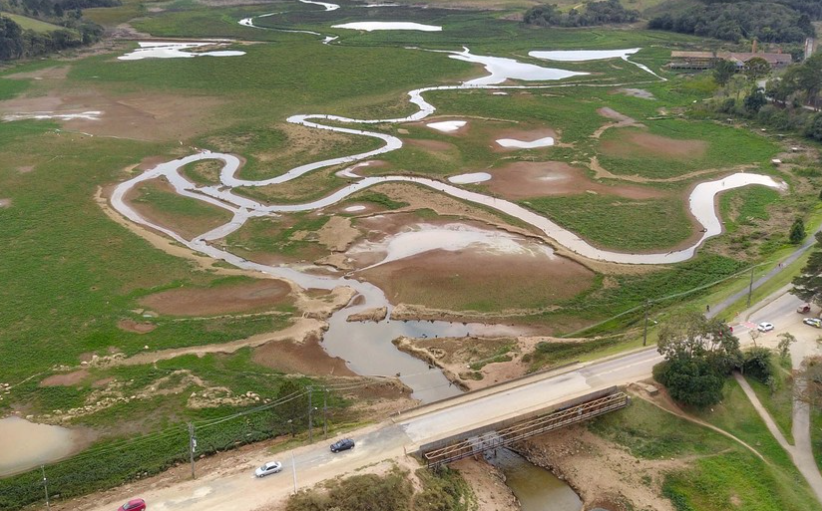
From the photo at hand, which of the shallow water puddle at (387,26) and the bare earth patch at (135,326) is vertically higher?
the shallow water puddle at (387,26)

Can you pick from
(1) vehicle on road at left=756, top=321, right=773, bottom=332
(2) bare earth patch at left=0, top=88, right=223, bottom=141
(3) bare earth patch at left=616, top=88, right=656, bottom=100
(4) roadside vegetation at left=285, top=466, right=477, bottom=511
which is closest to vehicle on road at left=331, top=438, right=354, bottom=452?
(4) roadside vegetation at left=285, top=466, right=477, bottom=511

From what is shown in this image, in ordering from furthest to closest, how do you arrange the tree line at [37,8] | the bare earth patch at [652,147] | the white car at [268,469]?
the tree line at [37,8] → the bare earth patch at [652,147] → the white car at [268,469]

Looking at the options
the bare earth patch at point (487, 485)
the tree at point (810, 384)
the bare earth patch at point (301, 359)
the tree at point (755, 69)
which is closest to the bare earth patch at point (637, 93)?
the tree at point (755, 69)

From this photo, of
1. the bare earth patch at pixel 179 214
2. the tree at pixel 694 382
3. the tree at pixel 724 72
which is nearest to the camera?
the tree at pixel 694 382

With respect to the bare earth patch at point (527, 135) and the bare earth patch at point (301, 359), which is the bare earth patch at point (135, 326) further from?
the bare earth patch at point (527, 135)

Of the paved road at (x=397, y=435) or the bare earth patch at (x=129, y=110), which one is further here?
the bare earth patch at (x=129, y=110)

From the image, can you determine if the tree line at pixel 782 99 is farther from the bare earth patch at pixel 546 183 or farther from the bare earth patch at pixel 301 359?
the bare earth patch at pixel 301 359

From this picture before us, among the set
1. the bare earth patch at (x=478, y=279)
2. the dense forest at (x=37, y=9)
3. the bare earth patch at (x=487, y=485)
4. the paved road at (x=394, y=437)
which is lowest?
the bare earth patch at (x=487, y=485)
